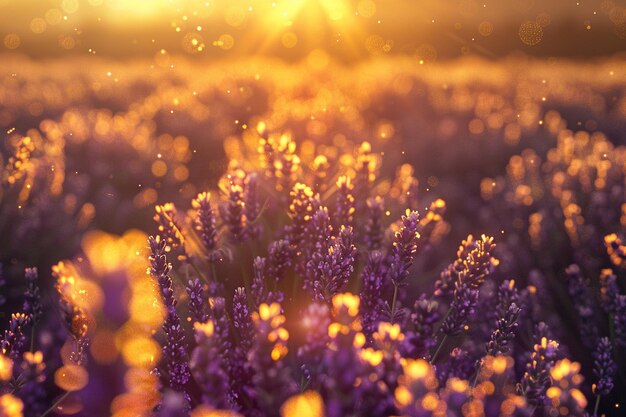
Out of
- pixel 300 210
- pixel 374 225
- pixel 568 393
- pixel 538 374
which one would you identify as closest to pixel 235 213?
pixel 300 210

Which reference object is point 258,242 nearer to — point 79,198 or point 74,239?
point 74,239

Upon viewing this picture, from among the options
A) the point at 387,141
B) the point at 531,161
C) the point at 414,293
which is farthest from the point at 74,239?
the point at 387,141

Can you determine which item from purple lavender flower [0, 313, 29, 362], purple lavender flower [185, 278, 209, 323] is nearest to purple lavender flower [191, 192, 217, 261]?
purple lavender flower [185, 278, 209, 323]

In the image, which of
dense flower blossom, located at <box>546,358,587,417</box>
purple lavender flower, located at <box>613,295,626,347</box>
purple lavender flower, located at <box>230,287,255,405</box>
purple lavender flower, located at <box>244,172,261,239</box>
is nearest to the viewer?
dense flower blossom, located at <box>546,358,587,417</box>

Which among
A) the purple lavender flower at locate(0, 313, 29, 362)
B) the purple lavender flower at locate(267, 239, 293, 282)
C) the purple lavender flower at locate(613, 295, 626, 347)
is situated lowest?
the purple lavender flower at locate(613, 295, 626, 347)

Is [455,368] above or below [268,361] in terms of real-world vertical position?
below

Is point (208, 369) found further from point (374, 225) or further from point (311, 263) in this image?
point (374, 225)

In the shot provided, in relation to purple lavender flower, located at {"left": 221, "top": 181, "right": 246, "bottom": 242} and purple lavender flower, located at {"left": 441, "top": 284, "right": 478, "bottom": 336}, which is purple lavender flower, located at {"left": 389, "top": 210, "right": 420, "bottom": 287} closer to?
purple lavender flower, located at {"left": 441, "top": 284, "right": 478, "bottom": 336}

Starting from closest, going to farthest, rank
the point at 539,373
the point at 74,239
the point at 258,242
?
the point at 539,373 < the point at 258,242 < the point at 74,239
